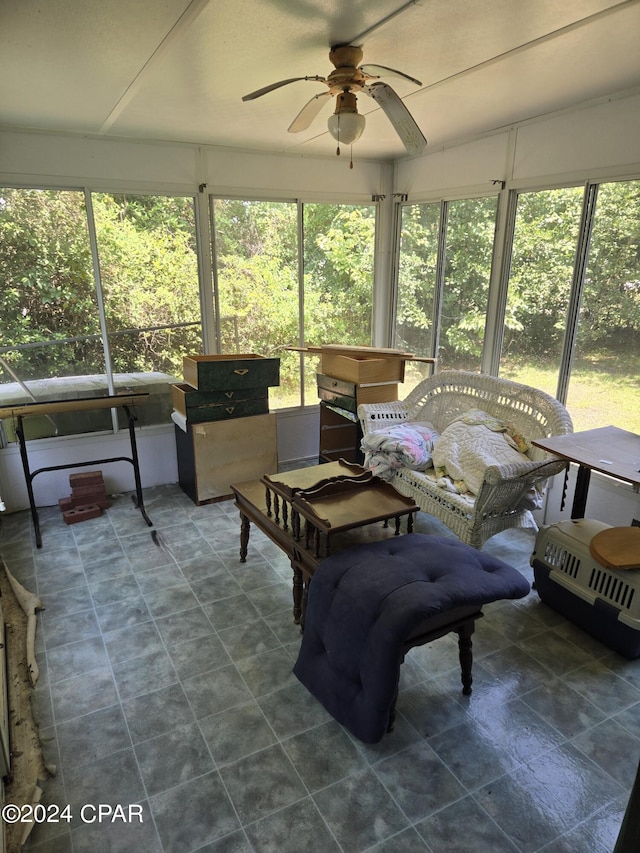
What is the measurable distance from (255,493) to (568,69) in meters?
2.50

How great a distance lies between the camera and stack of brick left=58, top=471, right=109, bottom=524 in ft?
11.8

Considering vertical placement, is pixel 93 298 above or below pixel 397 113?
below

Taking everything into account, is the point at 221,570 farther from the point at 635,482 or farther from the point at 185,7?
the point at 185,7

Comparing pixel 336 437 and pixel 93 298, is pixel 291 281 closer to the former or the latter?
pixel 336 437

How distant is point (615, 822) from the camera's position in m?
1.61

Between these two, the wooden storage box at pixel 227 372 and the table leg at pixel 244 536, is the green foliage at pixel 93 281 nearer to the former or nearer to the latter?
the wooden storage box at pixel 227 372

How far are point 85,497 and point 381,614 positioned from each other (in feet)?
8.67

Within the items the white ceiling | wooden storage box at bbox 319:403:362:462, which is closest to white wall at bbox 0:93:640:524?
the white ceiling

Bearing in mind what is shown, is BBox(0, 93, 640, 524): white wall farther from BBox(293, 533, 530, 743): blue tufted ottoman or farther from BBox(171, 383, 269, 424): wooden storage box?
BBox(293, 533, 530, 743): blue tufted ottoman

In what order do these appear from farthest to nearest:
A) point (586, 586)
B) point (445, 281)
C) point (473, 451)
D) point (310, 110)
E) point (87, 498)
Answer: point (445, 281) < point (87, 498) < point (473, 451) < point (586, 586) < point (310, 110)

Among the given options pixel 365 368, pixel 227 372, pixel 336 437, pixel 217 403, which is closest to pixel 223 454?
pixel 217 403

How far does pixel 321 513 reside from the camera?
2287mm

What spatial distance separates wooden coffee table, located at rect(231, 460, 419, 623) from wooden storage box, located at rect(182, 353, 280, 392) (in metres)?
1.15

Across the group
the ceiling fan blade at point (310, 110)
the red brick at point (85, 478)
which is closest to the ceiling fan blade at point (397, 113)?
the ceiling fan blade at point (310, 110)
